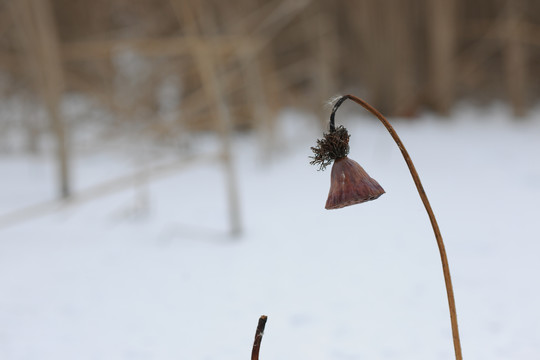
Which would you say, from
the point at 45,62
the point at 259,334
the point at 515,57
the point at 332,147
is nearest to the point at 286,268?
the point at 259,334

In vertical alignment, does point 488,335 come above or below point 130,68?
below

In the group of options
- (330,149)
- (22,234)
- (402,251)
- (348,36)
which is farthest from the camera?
(348,36)

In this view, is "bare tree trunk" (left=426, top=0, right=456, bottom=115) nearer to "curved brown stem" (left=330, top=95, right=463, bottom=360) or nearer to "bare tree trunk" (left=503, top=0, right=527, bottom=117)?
"bare tree trunk" (left=503, top=0, right=527, bottom=117)

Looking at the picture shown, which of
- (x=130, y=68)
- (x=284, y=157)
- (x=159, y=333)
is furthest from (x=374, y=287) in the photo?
(x=130, y=68)

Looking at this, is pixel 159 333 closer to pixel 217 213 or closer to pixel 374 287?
pixel 374 287

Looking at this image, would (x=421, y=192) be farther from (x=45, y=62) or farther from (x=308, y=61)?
(x=308, y=61)

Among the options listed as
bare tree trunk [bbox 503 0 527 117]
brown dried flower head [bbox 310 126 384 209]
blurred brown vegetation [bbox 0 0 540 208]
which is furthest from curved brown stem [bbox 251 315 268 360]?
bare tree trunk [bbox 503 0 527 117]
